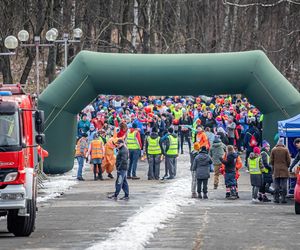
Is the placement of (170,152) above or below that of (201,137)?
below

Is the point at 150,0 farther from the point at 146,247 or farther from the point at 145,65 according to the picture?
the point at 146,247

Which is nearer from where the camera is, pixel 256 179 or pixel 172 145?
pixel 256 179

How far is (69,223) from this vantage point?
75.0ft

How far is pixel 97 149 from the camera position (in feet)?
116

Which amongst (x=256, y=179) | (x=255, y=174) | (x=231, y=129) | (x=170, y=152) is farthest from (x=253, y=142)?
(x=256, y=179)

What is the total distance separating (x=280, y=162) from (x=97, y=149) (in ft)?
27.7

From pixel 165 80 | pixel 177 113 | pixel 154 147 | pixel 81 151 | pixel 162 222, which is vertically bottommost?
pixel 162 222

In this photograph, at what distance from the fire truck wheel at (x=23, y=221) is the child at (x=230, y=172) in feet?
33.0

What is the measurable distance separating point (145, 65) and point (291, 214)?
33.4 ft

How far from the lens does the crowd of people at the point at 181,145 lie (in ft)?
96.4

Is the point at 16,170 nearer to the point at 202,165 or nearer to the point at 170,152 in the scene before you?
the point at 202,165

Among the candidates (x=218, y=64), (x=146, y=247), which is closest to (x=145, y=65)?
(x=218, y=64)

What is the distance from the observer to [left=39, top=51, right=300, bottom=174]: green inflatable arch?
112ft

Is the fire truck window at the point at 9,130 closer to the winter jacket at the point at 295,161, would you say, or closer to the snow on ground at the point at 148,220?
the snow on ground at the point at 148,220
